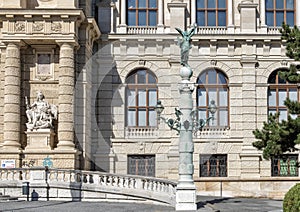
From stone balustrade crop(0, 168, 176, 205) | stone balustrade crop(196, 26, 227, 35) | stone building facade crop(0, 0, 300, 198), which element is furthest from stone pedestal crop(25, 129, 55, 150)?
stone balustrade crop(196, 26, 227, 35)

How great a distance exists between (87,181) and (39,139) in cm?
334

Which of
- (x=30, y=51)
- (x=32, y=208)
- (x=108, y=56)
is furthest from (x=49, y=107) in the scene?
(x=32, y=208)

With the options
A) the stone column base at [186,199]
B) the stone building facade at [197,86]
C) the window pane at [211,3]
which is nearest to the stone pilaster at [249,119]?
the stone building facade at [197,86]

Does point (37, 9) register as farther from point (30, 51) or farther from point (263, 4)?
point (263, 4)

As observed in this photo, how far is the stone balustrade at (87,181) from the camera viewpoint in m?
28.6

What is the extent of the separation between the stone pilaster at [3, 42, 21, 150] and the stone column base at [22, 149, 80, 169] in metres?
0.82

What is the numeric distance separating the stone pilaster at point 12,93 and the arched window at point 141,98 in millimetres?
6722

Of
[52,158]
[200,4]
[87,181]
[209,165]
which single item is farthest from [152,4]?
[87,181]

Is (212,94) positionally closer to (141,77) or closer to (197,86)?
(197,86)

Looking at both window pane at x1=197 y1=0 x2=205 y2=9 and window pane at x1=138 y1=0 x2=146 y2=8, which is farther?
window pane at x1=197 y1=0 x2=205 y2=9

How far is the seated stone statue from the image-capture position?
1236 inches

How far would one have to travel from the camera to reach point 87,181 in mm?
29672

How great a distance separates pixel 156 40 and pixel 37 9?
24.0 ft

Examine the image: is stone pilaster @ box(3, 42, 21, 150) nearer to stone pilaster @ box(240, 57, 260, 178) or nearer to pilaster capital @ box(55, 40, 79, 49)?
pilaster capital @ box(55, 40, 79, 49)
